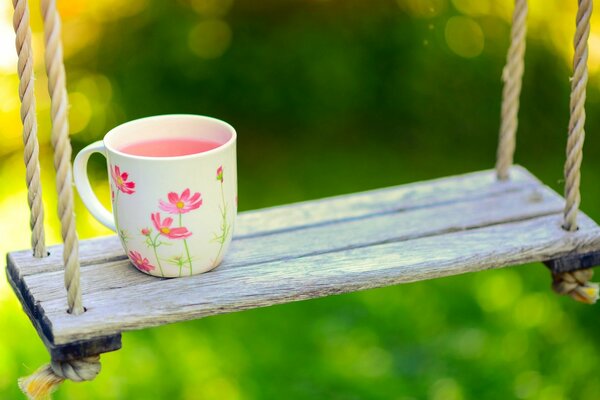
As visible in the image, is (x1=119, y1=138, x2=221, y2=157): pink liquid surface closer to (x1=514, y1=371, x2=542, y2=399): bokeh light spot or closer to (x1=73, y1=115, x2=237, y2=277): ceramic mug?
(x1=73, y1=115, x2=237, y2=277): ceramic mug

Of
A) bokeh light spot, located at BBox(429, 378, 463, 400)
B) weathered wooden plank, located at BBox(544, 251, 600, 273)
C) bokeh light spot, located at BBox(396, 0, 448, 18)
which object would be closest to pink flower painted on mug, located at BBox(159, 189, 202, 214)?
weathered wooden plank, located at BBox(544, 251, 600, 273)

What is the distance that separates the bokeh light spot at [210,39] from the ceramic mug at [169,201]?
1501 millimetres

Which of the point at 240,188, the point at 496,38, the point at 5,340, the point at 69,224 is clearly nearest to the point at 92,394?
the point at 5,340

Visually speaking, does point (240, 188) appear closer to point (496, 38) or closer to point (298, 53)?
point (298, 53)

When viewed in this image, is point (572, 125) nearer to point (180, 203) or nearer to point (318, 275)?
point (318, 275)

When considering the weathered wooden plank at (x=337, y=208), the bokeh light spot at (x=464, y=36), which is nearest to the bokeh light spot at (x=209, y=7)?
the bokeh light spot at (x=464, y=36)

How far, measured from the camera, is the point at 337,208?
1.51m

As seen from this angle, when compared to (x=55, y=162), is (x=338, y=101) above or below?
below

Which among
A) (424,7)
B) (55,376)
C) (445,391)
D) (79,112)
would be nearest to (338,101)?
(424,7)

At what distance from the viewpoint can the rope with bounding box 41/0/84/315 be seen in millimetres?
1036

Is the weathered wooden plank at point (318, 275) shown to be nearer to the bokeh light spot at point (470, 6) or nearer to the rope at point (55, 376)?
the rope at point (55, 376)

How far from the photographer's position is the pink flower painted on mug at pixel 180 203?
1.23 metres

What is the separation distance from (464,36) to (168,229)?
5.90 feet

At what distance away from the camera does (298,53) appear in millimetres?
2828
